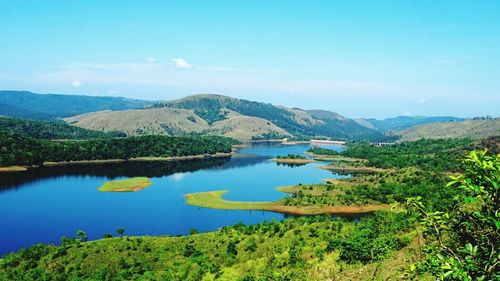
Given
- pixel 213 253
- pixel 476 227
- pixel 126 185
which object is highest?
pixel 476 227

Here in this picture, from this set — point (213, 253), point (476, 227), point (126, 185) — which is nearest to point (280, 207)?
point (213, 253)

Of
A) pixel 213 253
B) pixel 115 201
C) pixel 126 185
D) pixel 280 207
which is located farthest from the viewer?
pixel 126 185

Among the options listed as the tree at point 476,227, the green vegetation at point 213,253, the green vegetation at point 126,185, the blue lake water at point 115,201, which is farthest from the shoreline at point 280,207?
the tree at point 476,227

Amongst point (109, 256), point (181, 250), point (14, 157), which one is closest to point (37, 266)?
point (109, 256)

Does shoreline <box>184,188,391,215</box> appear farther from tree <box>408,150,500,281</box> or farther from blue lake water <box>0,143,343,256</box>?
tree <box>408,150,500,281</box>

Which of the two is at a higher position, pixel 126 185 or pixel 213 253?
pixel 213 253

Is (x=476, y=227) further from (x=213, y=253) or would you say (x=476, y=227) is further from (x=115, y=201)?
(x=115, y=201)

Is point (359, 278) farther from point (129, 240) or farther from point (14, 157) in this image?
point (14, 157)
